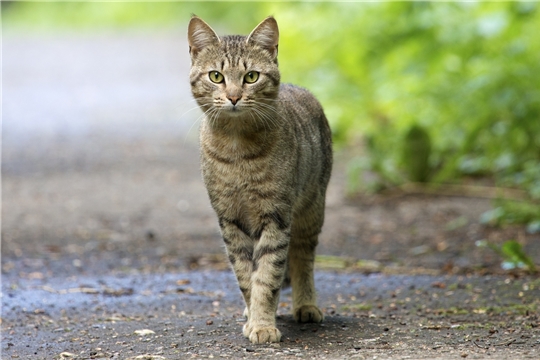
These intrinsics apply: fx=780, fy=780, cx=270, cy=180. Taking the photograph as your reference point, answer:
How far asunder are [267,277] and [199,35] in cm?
133

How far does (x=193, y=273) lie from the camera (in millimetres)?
5699

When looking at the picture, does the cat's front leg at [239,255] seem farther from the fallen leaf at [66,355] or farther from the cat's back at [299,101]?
the fallen leaf at [66,355]

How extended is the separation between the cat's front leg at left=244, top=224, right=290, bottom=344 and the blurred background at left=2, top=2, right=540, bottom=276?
92 centimetres

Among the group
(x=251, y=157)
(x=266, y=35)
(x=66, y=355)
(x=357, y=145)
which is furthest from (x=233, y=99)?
(x=357, y=145)

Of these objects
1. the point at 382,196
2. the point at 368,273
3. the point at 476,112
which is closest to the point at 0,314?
the point at 368,273

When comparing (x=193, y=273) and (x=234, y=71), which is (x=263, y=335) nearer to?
(x=234, y=71)

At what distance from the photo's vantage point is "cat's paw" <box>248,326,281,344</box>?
3.86 meters

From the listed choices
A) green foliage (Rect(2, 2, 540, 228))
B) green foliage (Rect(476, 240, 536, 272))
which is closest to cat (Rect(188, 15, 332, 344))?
green foliage (Rect(476, 240, 536, 272))

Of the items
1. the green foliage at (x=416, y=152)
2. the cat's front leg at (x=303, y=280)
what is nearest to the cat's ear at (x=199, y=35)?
the cat's front leg at (x=303, y=280)

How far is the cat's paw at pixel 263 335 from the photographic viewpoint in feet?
12.7

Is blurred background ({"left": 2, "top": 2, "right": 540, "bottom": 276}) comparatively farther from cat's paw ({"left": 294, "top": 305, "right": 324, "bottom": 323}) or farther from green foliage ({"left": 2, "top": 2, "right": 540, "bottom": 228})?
cat's paw ({"left": 294, "top": 305, "right": 324, "bottom": 323})

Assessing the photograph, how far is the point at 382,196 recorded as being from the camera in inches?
308

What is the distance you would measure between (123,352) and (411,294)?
6.59ft

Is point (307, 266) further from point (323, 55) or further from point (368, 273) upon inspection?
point (323, 55)
